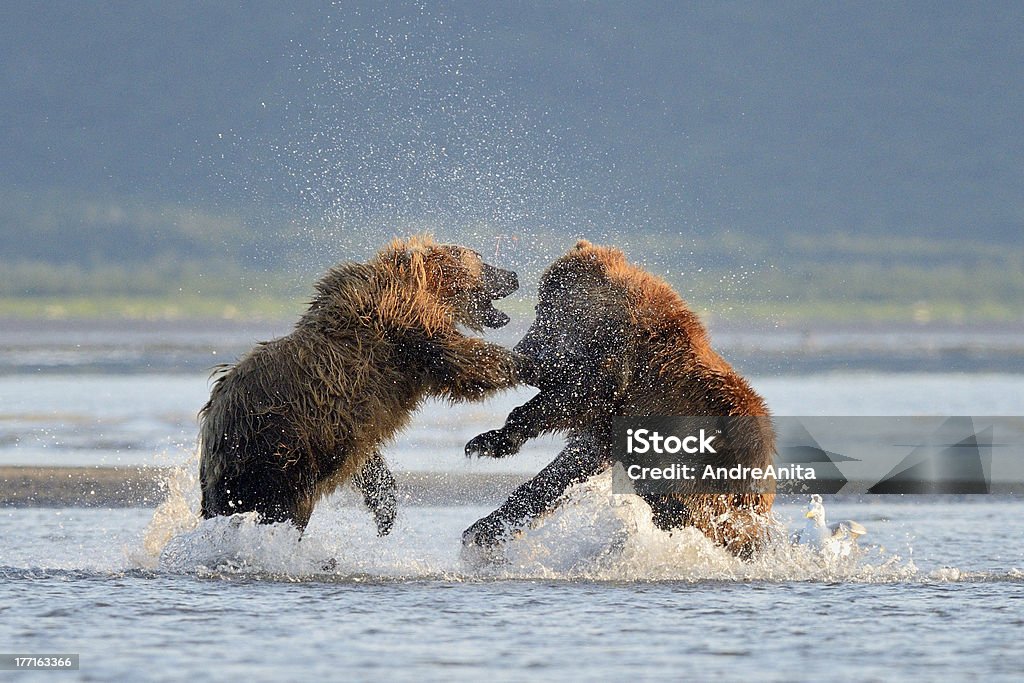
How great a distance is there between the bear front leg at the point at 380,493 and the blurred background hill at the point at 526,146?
62.5 feet

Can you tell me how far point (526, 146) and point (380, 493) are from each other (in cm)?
3825

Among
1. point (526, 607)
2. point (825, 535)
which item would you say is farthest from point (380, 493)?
point (825, 535)

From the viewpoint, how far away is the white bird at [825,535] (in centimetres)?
791

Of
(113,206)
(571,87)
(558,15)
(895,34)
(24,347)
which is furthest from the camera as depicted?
(895,34)

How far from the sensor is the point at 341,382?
24.6 feet

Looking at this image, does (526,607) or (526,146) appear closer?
(526,607)

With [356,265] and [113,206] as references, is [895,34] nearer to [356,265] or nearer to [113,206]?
[113,206]

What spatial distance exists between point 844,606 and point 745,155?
57311mm

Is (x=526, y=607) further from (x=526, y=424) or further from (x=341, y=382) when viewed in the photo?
(x=341, y=382)

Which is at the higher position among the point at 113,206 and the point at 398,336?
the point at 113,206

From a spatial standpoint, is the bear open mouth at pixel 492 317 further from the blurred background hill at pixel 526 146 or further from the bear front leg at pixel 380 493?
the blurred background hill at pixel 526 146

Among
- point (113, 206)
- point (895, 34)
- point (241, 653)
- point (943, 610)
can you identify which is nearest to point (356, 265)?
point (241, 653)

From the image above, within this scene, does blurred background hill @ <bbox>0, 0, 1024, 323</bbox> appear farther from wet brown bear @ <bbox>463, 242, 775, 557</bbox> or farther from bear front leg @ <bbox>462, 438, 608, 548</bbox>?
bear front leg @ <bbox>462, 438, 608, 548</bbox>

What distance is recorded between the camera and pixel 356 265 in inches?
Result: 307
